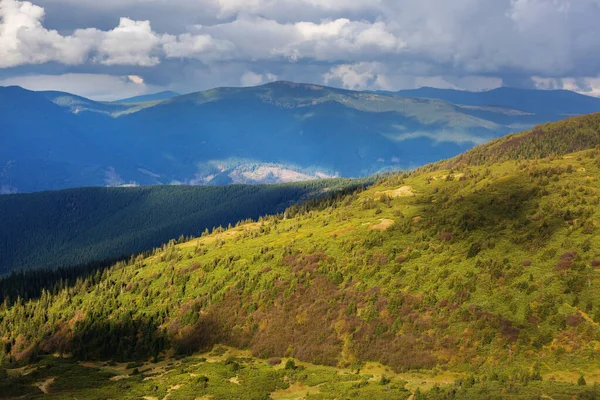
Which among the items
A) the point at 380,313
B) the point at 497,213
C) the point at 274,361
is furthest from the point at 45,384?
the point at 497,213

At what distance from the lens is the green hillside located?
97250mm

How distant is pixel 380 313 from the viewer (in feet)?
412

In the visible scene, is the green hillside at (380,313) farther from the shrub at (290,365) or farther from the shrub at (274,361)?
the shrub at (290,365)

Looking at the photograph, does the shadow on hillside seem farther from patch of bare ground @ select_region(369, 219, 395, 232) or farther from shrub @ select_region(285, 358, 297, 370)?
shrub @ select_region(285, 358, 297, 370)

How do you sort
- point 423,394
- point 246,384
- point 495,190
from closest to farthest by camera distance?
point 423,394 < point 246,384 < point 495,190

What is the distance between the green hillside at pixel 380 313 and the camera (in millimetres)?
97250

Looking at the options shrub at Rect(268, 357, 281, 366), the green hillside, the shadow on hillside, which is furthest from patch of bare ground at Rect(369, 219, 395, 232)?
shrub at Rect(268, 357, 281, 366)

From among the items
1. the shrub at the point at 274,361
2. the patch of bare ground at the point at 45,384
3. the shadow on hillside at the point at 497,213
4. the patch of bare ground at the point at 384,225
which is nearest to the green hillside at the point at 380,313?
the shadow on hillside at the point at 497,213

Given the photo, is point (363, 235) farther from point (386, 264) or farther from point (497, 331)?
point (497, 331)

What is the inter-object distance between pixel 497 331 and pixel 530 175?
104312 mm

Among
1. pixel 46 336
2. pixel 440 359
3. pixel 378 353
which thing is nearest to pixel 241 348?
pixel 378 353

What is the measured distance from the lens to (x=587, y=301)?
10581cm

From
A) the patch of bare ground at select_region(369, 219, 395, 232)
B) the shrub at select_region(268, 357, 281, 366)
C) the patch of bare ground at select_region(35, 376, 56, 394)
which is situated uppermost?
the patch of bare ground at select_region(369, 219, 395, 232)

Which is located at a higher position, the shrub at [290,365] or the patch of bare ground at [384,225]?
the patch of bare ground at [384,225]
